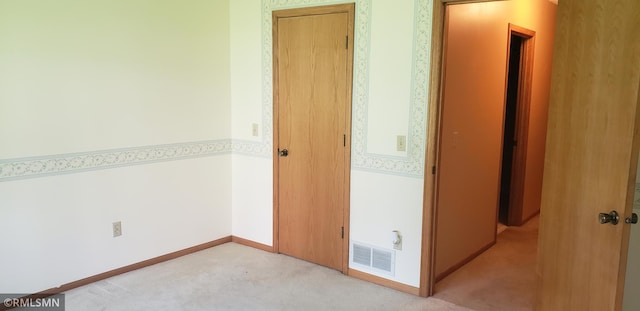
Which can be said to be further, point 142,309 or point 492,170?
point 492,170

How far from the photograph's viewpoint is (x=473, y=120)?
12.0 feet

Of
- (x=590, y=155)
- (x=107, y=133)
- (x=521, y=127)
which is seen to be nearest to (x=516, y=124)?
(x=521, y=127)

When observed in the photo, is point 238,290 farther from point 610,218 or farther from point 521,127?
point 521,127

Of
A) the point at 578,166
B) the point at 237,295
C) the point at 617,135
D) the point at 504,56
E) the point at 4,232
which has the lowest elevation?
the point at 237,295

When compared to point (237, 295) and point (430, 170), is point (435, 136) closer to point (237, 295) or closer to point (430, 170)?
point (430, 170)

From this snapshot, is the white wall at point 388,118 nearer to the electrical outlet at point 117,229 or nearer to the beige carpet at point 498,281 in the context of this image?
the beige carpet at point 498,281

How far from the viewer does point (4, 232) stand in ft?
9.09

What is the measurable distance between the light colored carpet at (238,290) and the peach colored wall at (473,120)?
2.17 feet

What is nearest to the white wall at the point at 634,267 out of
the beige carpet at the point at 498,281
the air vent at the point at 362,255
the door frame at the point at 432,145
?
the beige carpet at the point at 498,281

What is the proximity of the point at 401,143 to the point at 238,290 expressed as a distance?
1535 mm

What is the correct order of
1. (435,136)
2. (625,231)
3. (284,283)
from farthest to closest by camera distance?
(284,283) → (435,136) → (625,231)

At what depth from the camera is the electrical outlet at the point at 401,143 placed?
10.1ft

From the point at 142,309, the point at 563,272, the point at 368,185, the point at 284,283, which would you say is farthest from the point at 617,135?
the point at 142,309

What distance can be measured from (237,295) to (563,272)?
202cm
